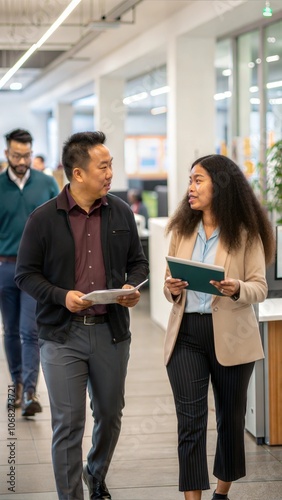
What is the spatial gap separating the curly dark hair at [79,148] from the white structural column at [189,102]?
19.8 ft

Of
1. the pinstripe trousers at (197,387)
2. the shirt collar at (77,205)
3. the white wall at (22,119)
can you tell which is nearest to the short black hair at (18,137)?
the shirt collar at (77,205)

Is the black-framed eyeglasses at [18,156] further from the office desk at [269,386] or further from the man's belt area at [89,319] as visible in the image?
the man's belt area at [89,319]

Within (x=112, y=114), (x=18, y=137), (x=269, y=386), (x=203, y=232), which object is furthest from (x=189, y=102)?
(x=203, y=232)

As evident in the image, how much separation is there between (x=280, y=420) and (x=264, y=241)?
1.63 meters

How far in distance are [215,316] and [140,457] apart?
1.60 metres

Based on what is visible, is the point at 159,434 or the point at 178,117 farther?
the point at 178,117

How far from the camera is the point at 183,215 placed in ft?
11.3

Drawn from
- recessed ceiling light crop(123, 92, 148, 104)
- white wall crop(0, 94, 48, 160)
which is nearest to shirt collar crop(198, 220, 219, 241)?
recessed ceiling light crop(123, 92, 148, 104)

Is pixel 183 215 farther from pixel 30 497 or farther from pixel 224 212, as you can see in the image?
pixel 30 497

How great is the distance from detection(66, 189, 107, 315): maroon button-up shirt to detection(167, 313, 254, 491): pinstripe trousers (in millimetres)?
377

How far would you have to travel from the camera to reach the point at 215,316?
3.26 meters

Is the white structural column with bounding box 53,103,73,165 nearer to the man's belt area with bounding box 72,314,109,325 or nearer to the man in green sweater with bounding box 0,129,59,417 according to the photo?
the man in green sweater with bounding box 0,129,59,417

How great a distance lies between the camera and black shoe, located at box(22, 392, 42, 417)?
524 cm

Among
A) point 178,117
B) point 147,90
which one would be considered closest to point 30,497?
point 178,117
